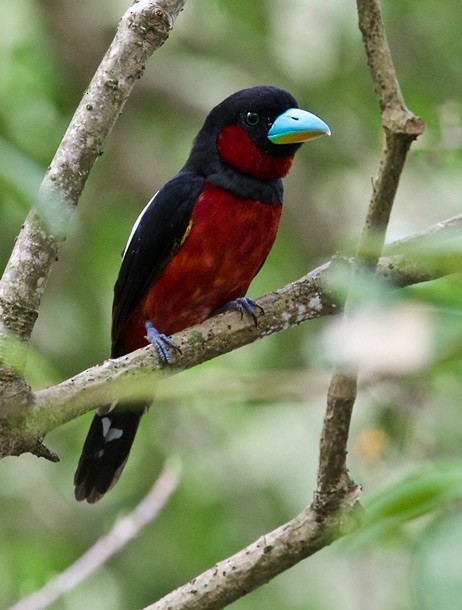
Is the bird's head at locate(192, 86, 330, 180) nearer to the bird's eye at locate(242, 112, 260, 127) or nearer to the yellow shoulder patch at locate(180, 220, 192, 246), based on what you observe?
the bird's eye at locate(242, 112, 260, 127)

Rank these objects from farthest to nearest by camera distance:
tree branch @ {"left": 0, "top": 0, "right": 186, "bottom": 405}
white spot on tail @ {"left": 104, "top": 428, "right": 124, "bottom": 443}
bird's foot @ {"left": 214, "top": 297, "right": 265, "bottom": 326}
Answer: white spot on tail @ {"left": 104, "top": 428, "right": 124, "bottom": 443}
bird's foot @ {"left": 214, "top": 297, "right": 265, "bottom": 326}
tree branch @ {"left": 0, "top": 0, "right": 186, "bottom": 405}

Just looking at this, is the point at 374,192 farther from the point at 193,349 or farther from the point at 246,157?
the point at 246,157

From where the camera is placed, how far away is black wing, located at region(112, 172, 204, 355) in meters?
A: 3.34

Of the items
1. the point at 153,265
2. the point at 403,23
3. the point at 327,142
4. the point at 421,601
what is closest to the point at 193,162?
the point at 153,265

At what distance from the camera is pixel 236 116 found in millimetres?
3561

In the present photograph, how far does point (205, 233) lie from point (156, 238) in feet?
0.56

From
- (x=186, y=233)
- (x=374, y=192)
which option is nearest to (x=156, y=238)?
(x=186, y=233)

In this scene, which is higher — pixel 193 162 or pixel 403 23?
pixel 403 23

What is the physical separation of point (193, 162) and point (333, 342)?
259 cm

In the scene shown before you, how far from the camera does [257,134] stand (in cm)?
351

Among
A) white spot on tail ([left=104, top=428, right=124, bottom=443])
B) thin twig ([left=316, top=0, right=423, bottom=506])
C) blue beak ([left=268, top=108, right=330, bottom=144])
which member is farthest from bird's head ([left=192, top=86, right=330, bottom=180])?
thin twig ([left=316, top=0, right=423, bottom=506])

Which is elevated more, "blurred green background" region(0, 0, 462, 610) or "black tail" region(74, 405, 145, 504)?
"blurred green background" region(0, 0, 462, 610)

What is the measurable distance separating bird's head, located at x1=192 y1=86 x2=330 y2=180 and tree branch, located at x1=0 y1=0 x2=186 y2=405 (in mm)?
1355

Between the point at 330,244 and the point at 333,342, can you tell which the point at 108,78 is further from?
the point at 330,244
